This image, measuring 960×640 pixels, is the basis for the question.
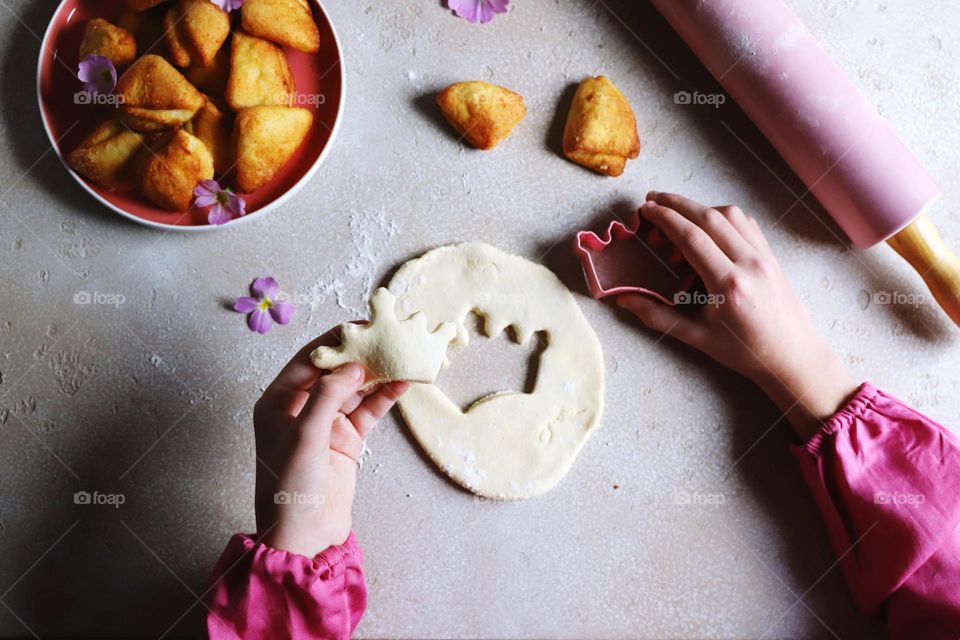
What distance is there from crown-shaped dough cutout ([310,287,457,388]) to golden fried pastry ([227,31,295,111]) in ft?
1.21

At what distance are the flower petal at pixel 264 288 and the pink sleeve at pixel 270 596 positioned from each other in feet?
Answer: 1.18

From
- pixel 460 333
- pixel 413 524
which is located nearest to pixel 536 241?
pixel 460 333

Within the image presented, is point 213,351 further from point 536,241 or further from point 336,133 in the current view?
point 536,241

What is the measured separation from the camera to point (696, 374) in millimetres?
1185

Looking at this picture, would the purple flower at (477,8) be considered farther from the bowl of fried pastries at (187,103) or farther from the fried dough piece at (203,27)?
the fried dough piece at (203,27)

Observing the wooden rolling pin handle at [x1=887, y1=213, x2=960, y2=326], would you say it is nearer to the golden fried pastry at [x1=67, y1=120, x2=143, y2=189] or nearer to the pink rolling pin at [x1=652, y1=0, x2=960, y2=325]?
the pink rolling pin at [x1=652, y1=0, x2=960, y2=325]

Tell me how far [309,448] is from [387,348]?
146mm

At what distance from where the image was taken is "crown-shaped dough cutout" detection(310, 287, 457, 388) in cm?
88

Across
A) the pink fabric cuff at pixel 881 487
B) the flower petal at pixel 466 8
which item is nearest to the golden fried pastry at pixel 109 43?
the flower petal at pixel 466 8

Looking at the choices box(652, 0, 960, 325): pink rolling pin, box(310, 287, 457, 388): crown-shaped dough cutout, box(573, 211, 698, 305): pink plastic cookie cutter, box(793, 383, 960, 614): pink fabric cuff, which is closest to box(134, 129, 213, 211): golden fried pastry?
box(310, 287, 457, 388): crown-shaped dough cutout

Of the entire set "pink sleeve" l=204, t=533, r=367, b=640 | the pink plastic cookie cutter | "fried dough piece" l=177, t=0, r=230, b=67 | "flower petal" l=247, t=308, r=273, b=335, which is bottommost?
"pink sleeve" l=204, t=533, r=367, b=640

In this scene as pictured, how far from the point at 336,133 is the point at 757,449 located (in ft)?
2.63

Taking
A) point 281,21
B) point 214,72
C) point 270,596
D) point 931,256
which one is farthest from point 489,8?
point 270,596

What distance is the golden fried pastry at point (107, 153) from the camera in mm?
1035
